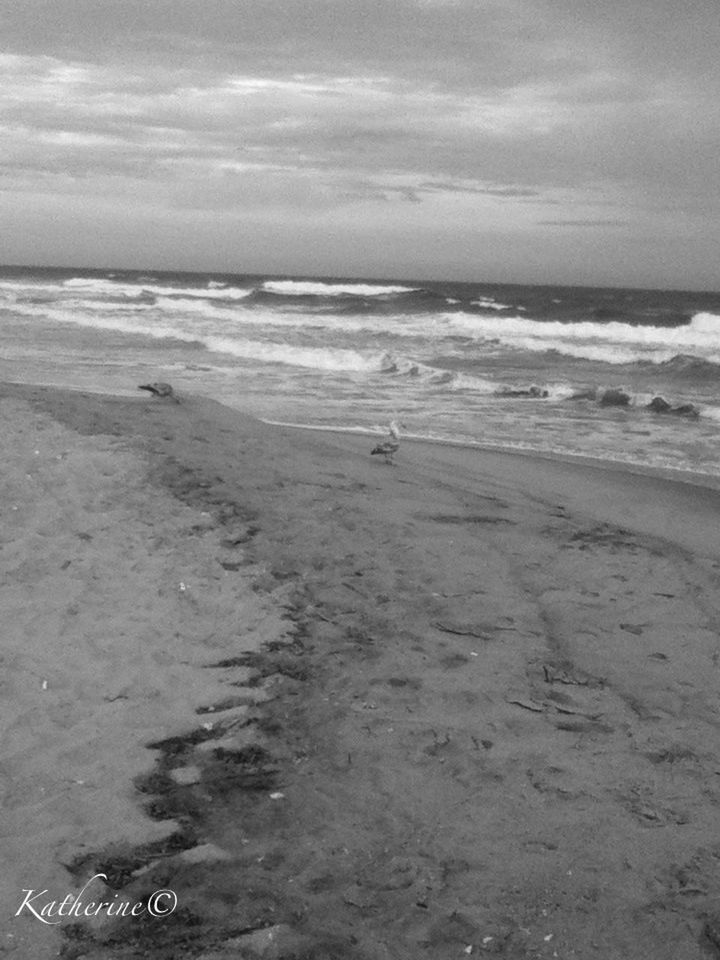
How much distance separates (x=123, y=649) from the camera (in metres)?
4.35

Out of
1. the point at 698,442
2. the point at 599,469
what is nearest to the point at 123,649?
the point at 599,469

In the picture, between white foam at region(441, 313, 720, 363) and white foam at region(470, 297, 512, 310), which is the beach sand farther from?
white foam at region(470, 297, 512, 310)

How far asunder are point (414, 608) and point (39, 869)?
2552 millimetres

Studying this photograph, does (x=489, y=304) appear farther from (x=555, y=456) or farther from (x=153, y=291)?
(x=555, y=456)

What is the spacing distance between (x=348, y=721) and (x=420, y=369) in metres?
14.8

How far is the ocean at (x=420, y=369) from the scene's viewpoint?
12.1 meters

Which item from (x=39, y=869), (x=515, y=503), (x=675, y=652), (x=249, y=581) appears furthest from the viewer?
(x=515, y=503)

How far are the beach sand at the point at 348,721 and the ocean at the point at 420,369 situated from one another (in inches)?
184

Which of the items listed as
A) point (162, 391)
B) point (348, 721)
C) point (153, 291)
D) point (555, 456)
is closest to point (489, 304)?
point (153, 291)

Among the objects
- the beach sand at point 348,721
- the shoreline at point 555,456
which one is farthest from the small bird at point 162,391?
the beach sand at point 348,721

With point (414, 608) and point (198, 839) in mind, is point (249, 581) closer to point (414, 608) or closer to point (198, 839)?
point (414, 608)

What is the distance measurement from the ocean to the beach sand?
15.4 ft

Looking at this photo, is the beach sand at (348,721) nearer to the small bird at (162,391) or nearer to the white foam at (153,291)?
the small bird at (162,391)

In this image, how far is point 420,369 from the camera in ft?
60.2
